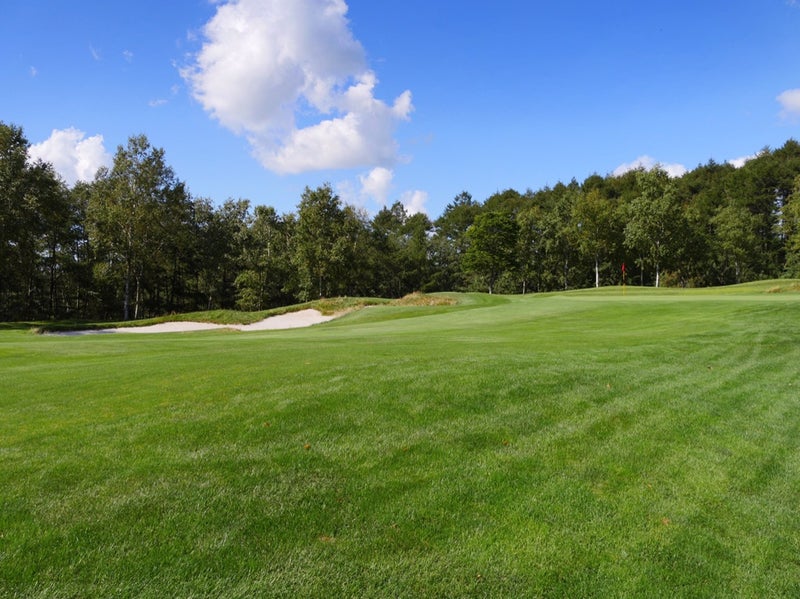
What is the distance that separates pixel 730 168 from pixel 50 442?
100 metres

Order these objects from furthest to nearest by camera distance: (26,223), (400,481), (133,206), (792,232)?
(792,232) → (133,206) → (26,223) → (400,481)

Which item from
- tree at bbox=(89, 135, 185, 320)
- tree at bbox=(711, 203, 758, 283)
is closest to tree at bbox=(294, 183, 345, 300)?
tree at bbox=(89, 135, 185, 320)

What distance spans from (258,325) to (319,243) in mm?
23880

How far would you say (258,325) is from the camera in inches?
1205

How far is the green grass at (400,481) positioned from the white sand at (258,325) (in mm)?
20220

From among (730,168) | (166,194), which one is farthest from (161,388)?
(730,168)

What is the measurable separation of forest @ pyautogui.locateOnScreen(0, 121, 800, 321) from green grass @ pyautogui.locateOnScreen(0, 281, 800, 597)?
125 feet

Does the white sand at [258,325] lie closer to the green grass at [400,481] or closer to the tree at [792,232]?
the green grass at [400,481]

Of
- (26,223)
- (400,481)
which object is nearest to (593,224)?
(26,223)

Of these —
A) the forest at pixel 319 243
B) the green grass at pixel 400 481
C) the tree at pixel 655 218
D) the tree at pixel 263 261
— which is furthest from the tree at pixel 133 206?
the tree at pixel 655 218

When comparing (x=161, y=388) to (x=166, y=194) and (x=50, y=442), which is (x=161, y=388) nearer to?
(x=50, y=442)

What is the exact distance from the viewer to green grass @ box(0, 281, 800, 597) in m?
3.27

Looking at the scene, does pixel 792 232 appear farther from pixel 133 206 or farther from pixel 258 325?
pixel 133 206

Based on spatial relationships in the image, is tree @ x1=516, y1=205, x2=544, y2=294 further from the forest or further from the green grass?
the green grass
